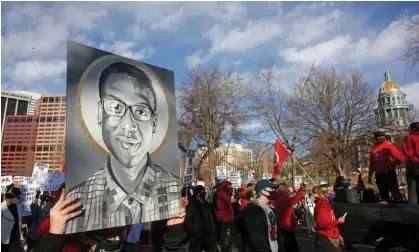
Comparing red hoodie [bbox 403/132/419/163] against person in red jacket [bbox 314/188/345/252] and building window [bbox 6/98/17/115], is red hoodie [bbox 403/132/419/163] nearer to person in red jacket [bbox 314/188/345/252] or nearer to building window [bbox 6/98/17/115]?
person in red jacket [bbox 314/188/345/252]

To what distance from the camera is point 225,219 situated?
903 centimetres

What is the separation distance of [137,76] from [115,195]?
3.45 ft

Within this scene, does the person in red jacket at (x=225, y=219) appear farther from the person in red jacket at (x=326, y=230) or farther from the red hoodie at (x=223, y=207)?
the person in red jacket at (x=326, y=230)

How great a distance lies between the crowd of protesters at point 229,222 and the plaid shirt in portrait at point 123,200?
0.11 m

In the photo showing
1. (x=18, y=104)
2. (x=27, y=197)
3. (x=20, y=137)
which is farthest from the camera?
(x=20, y=137)

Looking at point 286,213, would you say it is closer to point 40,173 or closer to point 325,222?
point 325,222

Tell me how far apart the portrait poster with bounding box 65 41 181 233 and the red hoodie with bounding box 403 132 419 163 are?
4490mm

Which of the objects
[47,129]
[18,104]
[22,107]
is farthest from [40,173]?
[22,107]

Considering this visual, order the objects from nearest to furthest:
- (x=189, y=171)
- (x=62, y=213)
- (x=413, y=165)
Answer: (x=62, y=213) < (x=413, y=165) < (x=189, y=171)

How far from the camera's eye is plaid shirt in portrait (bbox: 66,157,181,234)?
2.34 meters

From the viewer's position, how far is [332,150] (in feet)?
85.9

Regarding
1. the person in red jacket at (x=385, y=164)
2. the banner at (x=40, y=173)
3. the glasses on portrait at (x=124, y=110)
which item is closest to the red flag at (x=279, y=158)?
the person in red jacket at (x=385, y=164)

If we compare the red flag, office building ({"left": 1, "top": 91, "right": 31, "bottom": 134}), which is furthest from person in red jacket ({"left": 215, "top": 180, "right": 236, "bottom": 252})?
office building ({"left": 1, "top": 91, "right": 31, "bottom": 134})

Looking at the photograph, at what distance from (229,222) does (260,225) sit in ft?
16.6
